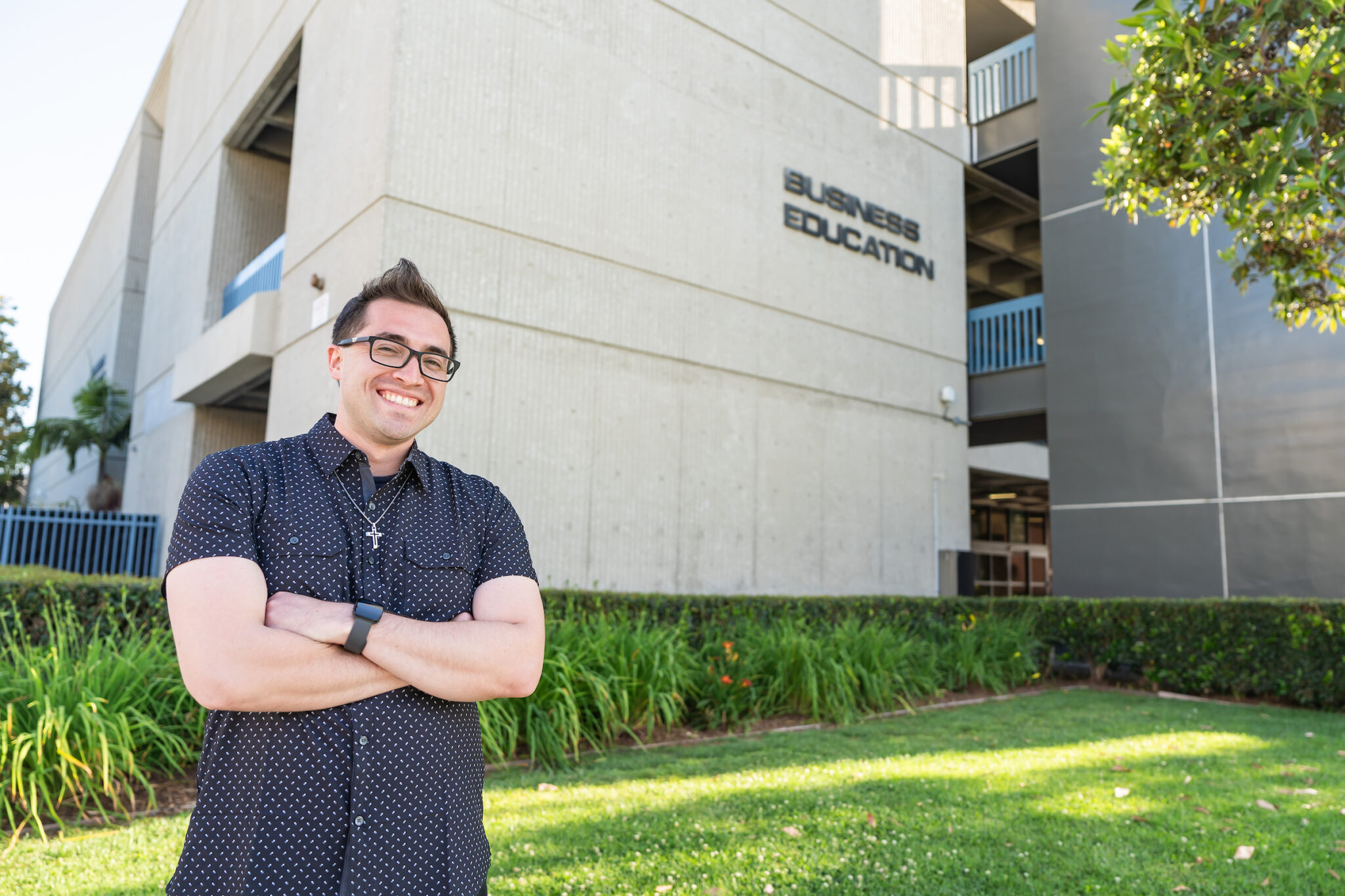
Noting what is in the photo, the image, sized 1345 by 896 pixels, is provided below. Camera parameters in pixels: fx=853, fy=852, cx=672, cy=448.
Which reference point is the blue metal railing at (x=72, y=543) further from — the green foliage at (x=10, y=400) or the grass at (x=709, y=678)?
the green foliage at (x=10, y=400)

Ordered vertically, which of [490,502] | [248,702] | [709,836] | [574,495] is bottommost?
[709,836]

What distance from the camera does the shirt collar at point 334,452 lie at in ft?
5.65

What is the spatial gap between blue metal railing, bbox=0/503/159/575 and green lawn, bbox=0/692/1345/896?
32.8 ft

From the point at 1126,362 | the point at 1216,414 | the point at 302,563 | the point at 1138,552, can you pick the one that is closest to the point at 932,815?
the point at 302,563

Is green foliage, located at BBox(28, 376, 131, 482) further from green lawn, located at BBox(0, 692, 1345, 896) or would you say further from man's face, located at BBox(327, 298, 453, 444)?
man's face, located at BBox(327, 298, 453, 444)

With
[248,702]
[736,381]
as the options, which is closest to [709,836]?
[248,702]

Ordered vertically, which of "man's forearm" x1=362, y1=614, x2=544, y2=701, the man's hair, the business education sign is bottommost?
"man's forearm" x1=362, y1=614, x2=544, y2=701

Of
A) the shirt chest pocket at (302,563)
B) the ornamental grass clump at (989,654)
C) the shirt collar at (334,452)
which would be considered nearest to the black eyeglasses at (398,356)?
the shirt collar at (334,452)

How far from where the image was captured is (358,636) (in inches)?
59.5

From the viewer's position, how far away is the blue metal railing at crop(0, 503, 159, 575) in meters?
12.2

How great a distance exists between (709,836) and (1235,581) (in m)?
9.15

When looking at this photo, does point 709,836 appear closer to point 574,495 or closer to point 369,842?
point 369,842

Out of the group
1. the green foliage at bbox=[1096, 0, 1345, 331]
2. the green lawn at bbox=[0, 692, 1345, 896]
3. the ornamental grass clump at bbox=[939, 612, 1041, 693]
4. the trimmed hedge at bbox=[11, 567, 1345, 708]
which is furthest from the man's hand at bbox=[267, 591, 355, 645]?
the ornamental grass clump at bbox=[939, 612, 1041, 693]

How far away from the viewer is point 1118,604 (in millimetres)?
9969
